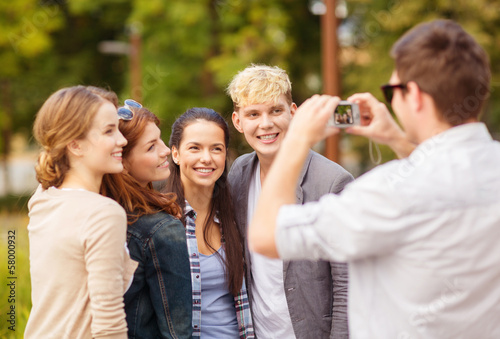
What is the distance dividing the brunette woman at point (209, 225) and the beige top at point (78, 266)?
0.76 metres

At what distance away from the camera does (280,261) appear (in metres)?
2.94

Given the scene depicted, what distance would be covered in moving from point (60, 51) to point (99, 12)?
2.10 metres

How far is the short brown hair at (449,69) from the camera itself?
1590 millimetres

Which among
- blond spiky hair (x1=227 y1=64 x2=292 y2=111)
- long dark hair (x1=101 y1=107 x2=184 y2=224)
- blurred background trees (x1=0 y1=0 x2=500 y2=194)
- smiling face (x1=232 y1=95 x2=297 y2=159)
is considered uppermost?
blurred background trees (x1=0 y1=0 x2=500 y2=194)

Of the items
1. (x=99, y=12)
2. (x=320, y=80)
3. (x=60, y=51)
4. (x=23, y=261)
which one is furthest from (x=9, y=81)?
(x=23, y=261)

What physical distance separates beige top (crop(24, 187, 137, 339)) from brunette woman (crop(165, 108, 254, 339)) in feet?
2.50

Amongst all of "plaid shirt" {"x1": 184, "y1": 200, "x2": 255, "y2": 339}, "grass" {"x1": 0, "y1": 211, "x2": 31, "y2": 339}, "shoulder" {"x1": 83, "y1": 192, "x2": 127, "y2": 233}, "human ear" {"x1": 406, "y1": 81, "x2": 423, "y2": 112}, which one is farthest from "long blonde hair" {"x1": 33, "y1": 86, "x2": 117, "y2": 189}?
"grass" {"x1": 0, "y1": 211, "x2": 31, "y2": 339}

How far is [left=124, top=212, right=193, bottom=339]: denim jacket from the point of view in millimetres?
2344

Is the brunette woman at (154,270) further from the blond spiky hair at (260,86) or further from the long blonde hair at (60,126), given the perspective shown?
the blond spiky hair at (260,86)

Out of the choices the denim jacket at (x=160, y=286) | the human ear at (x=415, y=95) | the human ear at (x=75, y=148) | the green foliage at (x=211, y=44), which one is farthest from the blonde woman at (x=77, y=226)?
the green foliage at (x=211, y=44)

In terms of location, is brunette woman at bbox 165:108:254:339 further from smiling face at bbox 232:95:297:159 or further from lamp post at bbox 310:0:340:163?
lamp post at bbox 310:0:340:163

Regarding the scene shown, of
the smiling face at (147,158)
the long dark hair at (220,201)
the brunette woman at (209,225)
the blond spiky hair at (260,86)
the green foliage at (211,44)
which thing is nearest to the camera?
the smiling face at (147,158)

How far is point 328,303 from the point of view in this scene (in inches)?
112

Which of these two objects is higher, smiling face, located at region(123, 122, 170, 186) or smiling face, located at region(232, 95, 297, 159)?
smiling face, located at region(232, 95, 297, 159)
